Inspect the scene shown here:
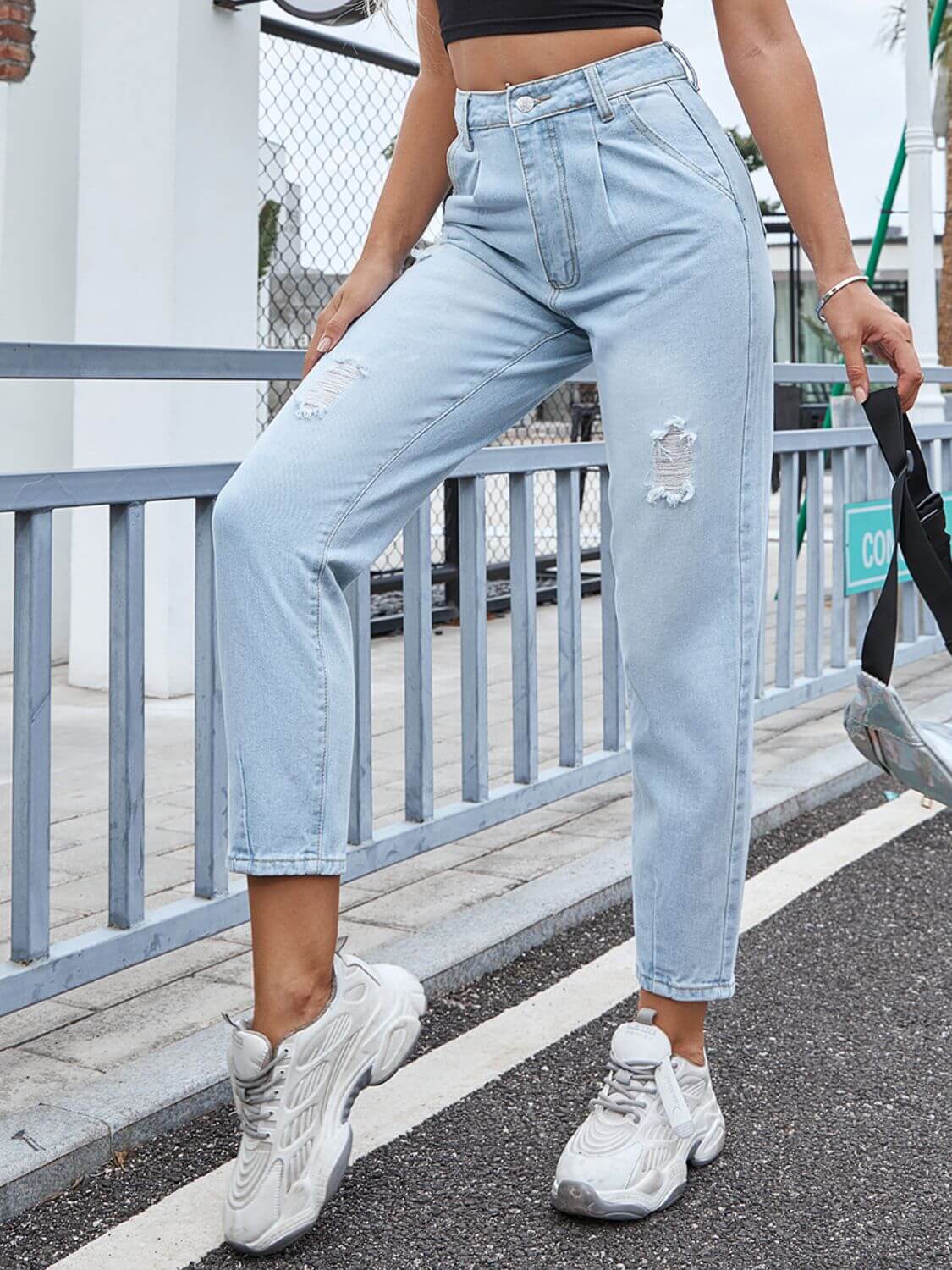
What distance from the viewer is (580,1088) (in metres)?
2.52

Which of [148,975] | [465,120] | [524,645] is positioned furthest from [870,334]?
[148,975]

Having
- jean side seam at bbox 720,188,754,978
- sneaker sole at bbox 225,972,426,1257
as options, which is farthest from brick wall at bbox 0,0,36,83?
sneaker sole at bbox 225,972,426,1257

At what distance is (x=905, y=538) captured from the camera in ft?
6.72

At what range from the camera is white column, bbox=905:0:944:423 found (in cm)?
730

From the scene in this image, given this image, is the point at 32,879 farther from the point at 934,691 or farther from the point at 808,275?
the point at 808,275

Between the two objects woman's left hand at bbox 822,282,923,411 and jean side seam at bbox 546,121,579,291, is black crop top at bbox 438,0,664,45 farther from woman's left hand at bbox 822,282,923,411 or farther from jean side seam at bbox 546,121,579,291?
woman's left hand at bbox 822,282,923,411

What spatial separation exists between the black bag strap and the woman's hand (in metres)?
0.65

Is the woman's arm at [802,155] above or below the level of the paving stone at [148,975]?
above

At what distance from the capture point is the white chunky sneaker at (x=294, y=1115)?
A: 1923 mm

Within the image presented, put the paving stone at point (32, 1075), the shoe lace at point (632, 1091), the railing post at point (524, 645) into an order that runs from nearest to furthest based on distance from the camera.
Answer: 1. the shoe lace at point (632, 1091)
2. the paving stone at point (32, 1075)
3. the railing post at point (524, 645)

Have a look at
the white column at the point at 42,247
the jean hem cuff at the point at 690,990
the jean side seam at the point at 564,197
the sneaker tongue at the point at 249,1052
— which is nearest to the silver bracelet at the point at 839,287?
the jean side seam at the point at 564,197

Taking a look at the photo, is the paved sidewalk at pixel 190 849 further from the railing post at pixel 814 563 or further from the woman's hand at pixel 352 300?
the woman's hand at pixel 352 300

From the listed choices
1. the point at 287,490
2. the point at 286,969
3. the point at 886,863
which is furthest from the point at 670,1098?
the point at 886,863

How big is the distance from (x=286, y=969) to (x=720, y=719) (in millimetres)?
626
